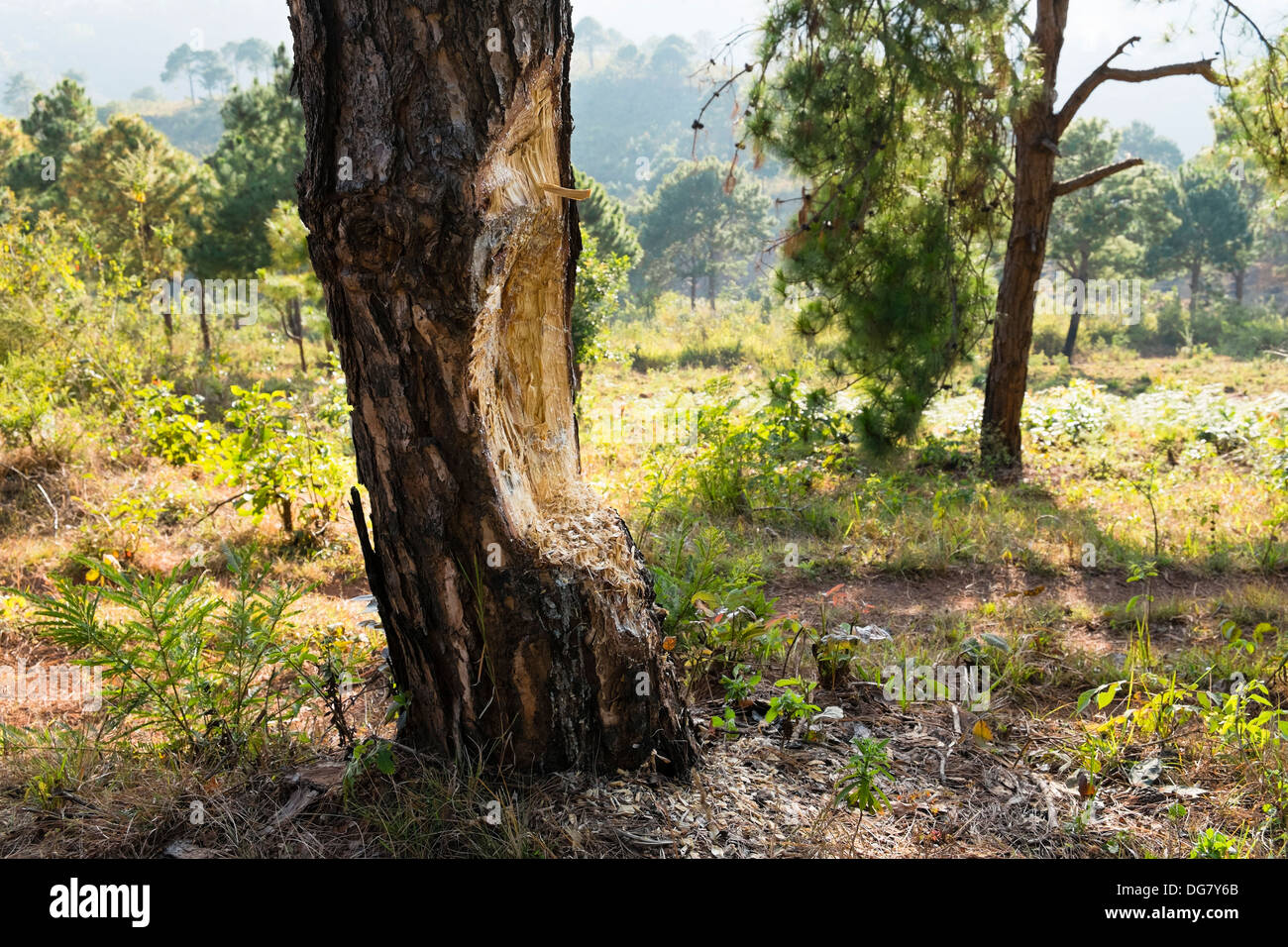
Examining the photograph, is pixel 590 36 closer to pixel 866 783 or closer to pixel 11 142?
pixel 11 142

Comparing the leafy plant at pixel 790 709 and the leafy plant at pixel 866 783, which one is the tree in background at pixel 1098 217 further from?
the leafy plant at pixel 866 783

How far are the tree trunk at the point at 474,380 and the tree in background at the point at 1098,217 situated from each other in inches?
915

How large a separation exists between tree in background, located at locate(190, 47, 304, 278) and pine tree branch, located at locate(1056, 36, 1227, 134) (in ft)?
39.0

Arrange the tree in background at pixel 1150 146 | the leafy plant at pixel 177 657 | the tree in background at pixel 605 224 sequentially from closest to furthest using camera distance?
the leafy plant at pixel 177 657, the tree in background at pixel 605 224, the tree in background at pixel 1150 146

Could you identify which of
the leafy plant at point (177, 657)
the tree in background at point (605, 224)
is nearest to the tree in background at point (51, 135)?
the tree in background at point (605, 224)

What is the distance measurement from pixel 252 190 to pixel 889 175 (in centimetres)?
1205

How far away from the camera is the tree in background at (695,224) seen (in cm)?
4212

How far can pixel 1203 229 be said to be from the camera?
29828 millimetres

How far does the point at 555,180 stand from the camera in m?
1.84

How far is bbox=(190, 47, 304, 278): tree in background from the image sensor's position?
14117 mm

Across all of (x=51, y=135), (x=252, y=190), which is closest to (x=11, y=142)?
(x=51, y=135)

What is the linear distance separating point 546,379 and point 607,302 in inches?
269

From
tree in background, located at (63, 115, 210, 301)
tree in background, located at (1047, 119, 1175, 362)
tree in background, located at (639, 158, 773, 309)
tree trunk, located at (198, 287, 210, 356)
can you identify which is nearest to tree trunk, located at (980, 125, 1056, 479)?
tree trunk, located at (198, 287, 210, 356)

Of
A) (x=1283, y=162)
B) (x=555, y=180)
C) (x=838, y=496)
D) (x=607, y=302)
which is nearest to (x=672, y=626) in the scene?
(x=555, y=180)
